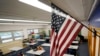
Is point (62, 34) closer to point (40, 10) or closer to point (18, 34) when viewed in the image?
point (40, 10)

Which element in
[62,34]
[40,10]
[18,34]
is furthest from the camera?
[18,34]

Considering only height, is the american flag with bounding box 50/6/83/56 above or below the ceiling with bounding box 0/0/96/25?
below

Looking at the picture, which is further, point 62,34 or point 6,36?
point 6,36

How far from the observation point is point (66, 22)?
7.53ft

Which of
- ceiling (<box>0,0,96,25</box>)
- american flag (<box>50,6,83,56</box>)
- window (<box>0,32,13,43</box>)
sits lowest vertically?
window (<box>0,32,13,43</box>)

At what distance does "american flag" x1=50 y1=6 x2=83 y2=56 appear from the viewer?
7.36 feet

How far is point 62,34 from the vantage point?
2.35 m

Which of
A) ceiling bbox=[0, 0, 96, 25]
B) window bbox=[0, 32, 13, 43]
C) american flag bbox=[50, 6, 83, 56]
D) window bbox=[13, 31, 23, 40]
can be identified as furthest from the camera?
window bbox=[13, 31, 23, 40]

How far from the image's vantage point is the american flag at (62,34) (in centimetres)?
224

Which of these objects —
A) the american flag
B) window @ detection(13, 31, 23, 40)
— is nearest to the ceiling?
the american flag

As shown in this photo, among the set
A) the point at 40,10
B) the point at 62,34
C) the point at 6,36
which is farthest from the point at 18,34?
the point at 62,34

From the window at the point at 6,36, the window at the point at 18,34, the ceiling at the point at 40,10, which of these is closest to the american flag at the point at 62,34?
the ceiling at the point at 40,10

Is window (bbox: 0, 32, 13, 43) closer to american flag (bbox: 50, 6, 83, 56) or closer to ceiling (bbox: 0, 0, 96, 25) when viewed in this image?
ceiling (bbox: 0, 0, 96, 25)

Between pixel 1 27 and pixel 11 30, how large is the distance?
1234 mm
